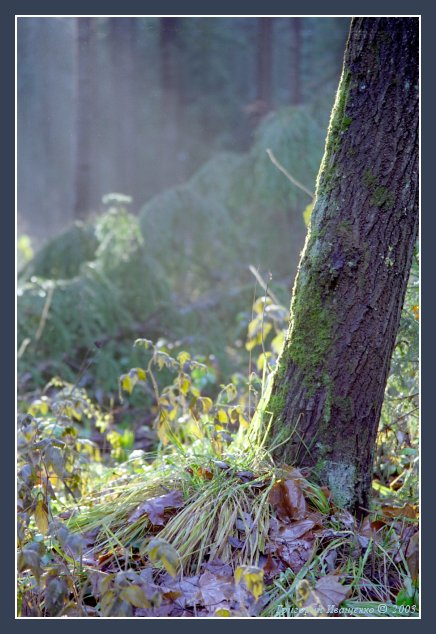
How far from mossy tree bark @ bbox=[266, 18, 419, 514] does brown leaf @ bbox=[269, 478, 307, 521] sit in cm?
16

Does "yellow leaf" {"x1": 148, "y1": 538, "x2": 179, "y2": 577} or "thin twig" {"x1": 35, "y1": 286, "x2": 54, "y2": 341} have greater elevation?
"thin twig" {"x1": 35, "y1": 286, "x2": 54, "y2": 341}

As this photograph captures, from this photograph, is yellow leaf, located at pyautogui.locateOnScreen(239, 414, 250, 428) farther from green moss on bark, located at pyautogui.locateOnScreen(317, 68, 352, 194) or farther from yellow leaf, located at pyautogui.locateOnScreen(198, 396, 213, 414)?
green moss on bark, located at pyautogui.locateOnScreen(317, 68, 352, 194)

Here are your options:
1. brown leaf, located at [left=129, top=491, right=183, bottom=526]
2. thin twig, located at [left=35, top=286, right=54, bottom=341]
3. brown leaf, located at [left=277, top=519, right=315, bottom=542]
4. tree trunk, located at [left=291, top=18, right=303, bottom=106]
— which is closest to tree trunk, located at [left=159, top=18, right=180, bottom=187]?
tree trunk, located at [left=291, top=18, right=303, bottom=106]

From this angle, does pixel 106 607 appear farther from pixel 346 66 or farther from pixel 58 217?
pixel 58 217

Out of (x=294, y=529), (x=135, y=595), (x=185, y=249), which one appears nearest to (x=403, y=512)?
(x=294, y=529)

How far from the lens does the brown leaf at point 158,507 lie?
2.25 m

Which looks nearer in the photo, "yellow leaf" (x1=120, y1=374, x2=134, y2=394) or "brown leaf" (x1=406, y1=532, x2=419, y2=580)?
"brown leaf" (x1=406, y1=532, x2=419, y2=580)

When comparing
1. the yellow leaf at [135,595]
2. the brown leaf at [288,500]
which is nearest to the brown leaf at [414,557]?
the brown leaf at [288,500]

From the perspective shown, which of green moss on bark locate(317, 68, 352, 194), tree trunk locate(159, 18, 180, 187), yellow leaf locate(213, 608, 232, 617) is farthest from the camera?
tree trunk locate(159, 18, 180, 187)

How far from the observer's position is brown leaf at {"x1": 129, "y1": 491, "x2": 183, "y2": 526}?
225 cm

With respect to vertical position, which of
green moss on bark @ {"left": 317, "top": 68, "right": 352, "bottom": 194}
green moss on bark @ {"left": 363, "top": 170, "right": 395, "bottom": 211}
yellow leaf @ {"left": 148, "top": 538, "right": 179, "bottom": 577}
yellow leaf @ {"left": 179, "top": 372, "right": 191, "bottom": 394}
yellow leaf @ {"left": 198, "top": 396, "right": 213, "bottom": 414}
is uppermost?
green moss on bark @ {"left": 317, "top": 68, "right": 352, "bottom": 194}

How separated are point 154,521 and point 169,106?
14.2 metres

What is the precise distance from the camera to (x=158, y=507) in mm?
2293

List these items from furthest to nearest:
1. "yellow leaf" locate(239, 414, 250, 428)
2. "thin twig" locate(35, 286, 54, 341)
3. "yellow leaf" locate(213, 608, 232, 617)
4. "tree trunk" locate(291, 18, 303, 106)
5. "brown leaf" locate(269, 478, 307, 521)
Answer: "tree trunk" locate(291, 18, 303, 106) < "thin twig" locate(35, 286, 54, 341) < "yellow leaf" locate(239, 414, 250, 428) < "brown leaf" locate(269, 478, 307, 521) < "yellow leaf" locate(213, 608, 232, 617)
